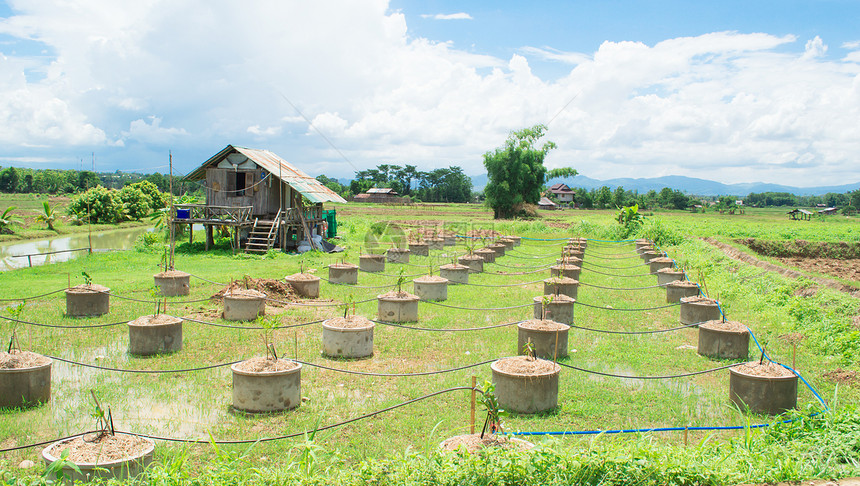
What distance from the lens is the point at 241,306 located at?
11992 mm

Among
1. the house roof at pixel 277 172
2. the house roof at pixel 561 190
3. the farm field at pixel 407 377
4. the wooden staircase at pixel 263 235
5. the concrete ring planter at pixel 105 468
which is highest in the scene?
the house roof at pixel 561 190

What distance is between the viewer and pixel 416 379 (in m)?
8.59

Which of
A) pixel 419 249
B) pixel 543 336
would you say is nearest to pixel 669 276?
pixel 543 336

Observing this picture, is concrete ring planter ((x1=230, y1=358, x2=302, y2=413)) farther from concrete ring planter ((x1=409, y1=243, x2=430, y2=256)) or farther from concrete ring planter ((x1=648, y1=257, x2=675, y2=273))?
concrete ring planter ((x1=409, y1=243, x2=430, y2=256))

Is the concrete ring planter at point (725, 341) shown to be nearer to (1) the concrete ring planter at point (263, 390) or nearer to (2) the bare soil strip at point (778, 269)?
(2) the bare soil strip at point (778, 269)

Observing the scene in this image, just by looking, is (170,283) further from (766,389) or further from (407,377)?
(766,389)

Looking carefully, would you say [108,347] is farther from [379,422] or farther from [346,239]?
[346,239]

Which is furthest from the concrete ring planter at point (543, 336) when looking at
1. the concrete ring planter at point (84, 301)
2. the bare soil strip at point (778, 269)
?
the concrete ring planter at point (84, 301)

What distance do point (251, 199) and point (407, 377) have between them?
20.4 meters

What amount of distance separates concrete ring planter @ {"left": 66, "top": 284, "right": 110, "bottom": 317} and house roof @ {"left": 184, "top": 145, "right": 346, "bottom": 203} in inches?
546

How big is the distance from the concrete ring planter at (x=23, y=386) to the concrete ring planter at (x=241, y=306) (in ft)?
15.6

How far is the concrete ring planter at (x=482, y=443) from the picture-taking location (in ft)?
16.6

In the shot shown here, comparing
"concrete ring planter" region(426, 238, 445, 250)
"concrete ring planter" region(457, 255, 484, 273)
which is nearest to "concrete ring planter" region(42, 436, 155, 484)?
"concrete ring planter" region(457, 255, 484, 273)

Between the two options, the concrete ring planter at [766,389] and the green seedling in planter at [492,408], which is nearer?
the green seedling in planter at [492,408]
